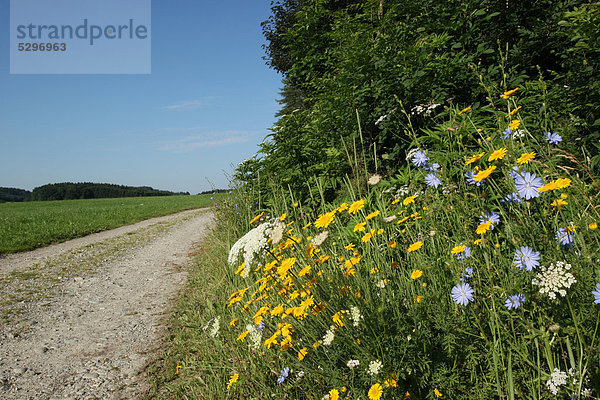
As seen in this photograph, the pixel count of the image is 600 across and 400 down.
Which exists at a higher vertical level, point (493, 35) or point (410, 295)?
point (493, 35)

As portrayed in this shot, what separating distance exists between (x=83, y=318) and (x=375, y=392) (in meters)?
3.86

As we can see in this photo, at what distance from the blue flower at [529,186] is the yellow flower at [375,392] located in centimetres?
98

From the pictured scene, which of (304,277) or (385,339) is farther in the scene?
(304,277)

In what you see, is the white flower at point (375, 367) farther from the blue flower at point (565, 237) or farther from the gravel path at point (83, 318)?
the gravel path at point (83, 318)

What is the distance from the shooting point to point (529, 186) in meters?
1.42

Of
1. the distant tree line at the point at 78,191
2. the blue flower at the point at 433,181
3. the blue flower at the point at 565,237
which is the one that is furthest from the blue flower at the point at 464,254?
the distant tree line at the point at 78,191

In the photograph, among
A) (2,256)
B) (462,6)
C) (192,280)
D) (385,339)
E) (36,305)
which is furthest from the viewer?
(2,256)

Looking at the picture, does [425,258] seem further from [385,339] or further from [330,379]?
[330,379]

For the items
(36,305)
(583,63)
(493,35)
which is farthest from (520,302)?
(36,305)

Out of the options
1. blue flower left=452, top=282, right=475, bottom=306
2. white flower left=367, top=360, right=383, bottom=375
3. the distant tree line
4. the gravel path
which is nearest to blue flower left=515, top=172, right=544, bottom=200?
blue flower left=452, top=282, right=475, bottom=306

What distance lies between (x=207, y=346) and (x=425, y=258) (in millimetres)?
1857

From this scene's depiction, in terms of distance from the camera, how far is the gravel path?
2.67 metres

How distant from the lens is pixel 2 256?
7270 millimetres

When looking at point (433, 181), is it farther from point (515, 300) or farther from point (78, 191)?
point (78, 191)
